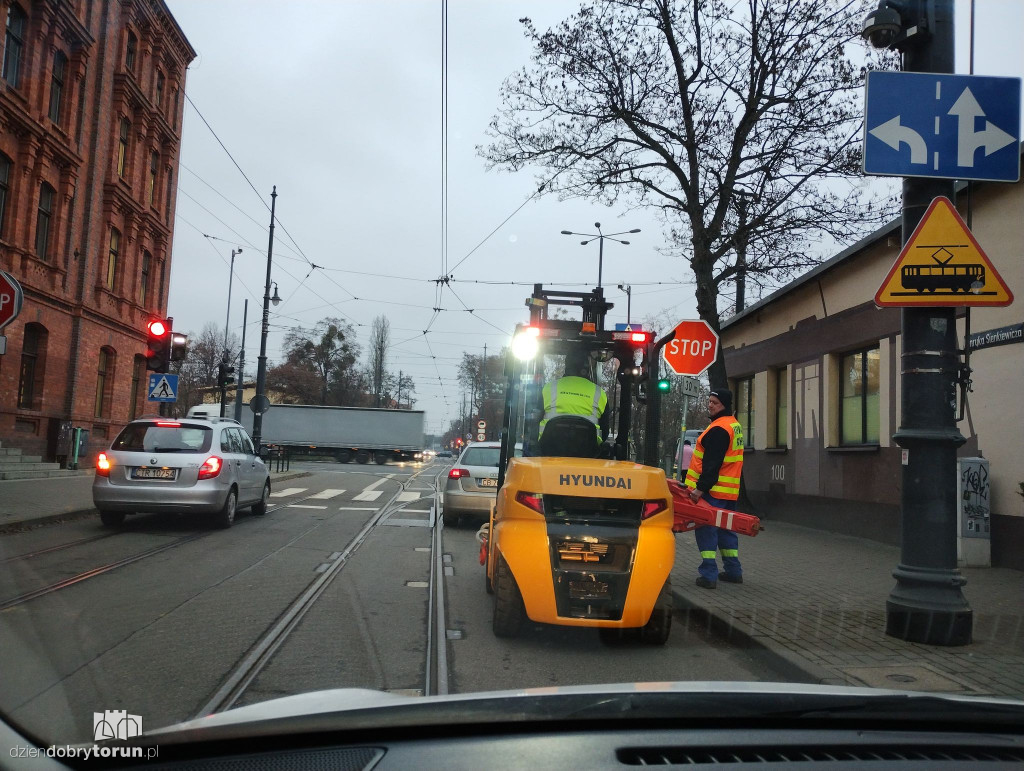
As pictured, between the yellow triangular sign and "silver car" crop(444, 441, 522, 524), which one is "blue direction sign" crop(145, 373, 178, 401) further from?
the yellow triangular sign

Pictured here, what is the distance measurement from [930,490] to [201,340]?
226 feet

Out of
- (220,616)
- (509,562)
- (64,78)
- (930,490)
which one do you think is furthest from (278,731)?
(64,78)

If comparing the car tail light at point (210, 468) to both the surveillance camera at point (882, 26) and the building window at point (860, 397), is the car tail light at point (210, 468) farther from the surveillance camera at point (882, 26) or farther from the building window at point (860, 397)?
the building window at point (860, 397)

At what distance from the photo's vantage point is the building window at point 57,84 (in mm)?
21781

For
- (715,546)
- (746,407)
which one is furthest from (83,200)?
(715,546)

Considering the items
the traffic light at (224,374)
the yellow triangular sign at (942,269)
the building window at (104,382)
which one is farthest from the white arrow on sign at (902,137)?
the building window at (104,382)

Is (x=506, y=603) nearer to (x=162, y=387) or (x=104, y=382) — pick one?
(x=162, y=387)

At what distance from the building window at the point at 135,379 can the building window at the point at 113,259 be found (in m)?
3.01

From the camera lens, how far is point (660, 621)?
5.93 meters

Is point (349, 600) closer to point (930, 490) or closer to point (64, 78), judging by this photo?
point (930, 490)

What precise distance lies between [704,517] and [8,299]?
7.56 meters

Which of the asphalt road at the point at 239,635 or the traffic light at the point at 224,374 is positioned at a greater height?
the traffic light at the point at 224,374

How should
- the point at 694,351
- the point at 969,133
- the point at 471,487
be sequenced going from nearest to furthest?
the point at 969,133, the point at 694,351, the point at 471,487

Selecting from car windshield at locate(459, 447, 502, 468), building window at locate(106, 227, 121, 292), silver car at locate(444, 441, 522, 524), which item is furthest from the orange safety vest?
building window at locate(106, 227, 121, 292)
